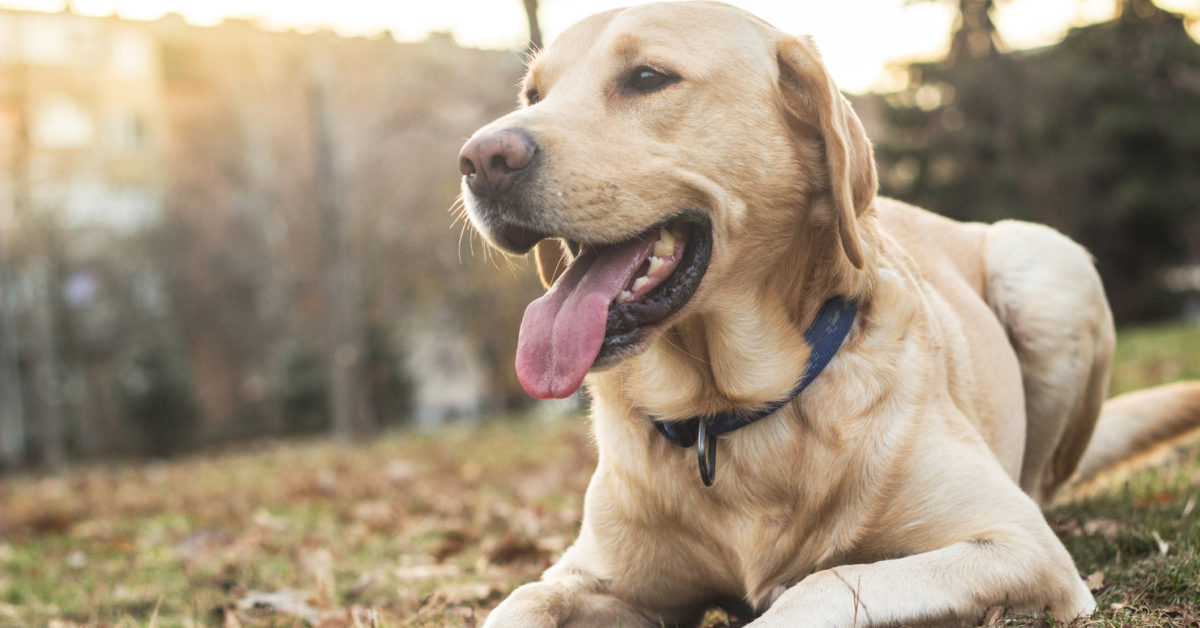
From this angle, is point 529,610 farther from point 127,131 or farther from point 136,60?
point 127,131

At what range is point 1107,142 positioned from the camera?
22703mm

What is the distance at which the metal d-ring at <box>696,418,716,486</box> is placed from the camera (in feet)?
8.27

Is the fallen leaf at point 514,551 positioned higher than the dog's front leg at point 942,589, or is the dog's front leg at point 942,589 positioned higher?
the dog's front leg at point 942,589

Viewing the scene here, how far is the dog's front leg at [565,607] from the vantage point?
8.10 feet

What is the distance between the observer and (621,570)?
2.74 meters

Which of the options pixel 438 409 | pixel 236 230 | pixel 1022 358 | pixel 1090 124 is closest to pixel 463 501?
pixel 1022 358

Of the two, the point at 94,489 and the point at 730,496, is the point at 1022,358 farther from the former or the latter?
the point at 94,489

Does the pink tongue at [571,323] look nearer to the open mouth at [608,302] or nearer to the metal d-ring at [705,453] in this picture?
the open mouth at [608,302]

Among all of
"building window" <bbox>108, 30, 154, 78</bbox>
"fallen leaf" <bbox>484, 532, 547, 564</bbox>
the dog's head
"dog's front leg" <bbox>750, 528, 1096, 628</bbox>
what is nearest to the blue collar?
the dog's head

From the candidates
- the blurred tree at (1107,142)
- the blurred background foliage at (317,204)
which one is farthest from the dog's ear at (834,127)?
the blurred tree at (1107,142)

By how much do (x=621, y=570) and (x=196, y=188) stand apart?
27.7 meters

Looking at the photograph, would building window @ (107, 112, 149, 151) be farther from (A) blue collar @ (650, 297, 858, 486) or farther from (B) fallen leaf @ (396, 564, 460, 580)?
(A) blue collar @ (650, 297, 858, 486)

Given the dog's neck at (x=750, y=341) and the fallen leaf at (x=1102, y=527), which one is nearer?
the dog's neck at (x=750, y=341)

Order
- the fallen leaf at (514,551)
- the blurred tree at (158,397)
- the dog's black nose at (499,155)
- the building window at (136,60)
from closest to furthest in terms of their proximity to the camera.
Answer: the dog's black nose at (499,155) → the fallen leaf at (514,551) → the blurred tree at (158,397) → the building window at (136,60)
